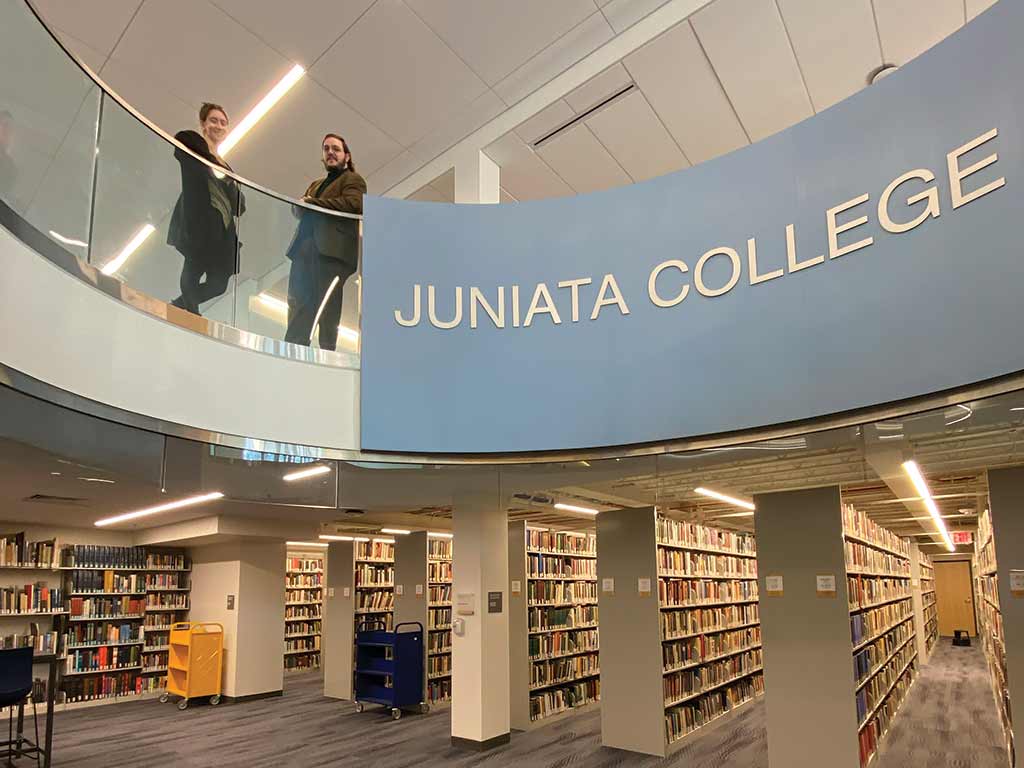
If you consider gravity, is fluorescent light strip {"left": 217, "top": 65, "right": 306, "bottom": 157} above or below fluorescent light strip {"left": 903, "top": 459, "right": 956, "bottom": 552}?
above

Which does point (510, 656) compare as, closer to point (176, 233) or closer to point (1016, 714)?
point (1016, 714)

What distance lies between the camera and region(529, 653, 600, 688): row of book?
8.55m

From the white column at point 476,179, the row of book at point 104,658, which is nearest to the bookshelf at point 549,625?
the white column at point 476,179

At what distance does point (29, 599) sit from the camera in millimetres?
9883

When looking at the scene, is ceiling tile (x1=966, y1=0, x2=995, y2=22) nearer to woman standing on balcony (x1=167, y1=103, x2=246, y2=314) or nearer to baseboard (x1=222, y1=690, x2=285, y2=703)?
woman standing on balcony (x1=167, y1=103, x2=246, y2=314)

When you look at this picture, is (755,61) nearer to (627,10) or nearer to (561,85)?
(627,10)

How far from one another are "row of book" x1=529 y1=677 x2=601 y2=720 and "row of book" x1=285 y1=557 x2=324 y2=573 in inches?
257

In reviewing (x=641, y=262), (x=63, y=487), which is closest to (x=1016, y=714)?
(x=641, y=262)

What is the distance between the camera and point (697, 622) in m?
8.27

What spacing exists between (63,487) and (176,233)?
135 inches

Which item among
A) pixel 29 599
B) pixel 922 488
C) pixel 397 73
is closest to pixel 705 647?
pixel 922 488

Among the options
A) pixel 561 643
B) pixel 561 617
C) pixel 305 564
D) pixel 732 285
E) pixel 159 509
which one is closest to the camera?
pixel 732 285

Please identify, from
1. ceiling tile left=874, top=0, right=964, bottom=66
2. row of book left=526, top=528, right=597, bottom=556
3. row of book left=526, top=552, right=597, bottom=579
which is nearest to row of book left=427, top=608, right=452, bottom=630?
row of book left=526, top=552, right=597, bottom=579

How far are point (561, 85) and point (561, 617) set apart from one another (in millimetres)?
6013
